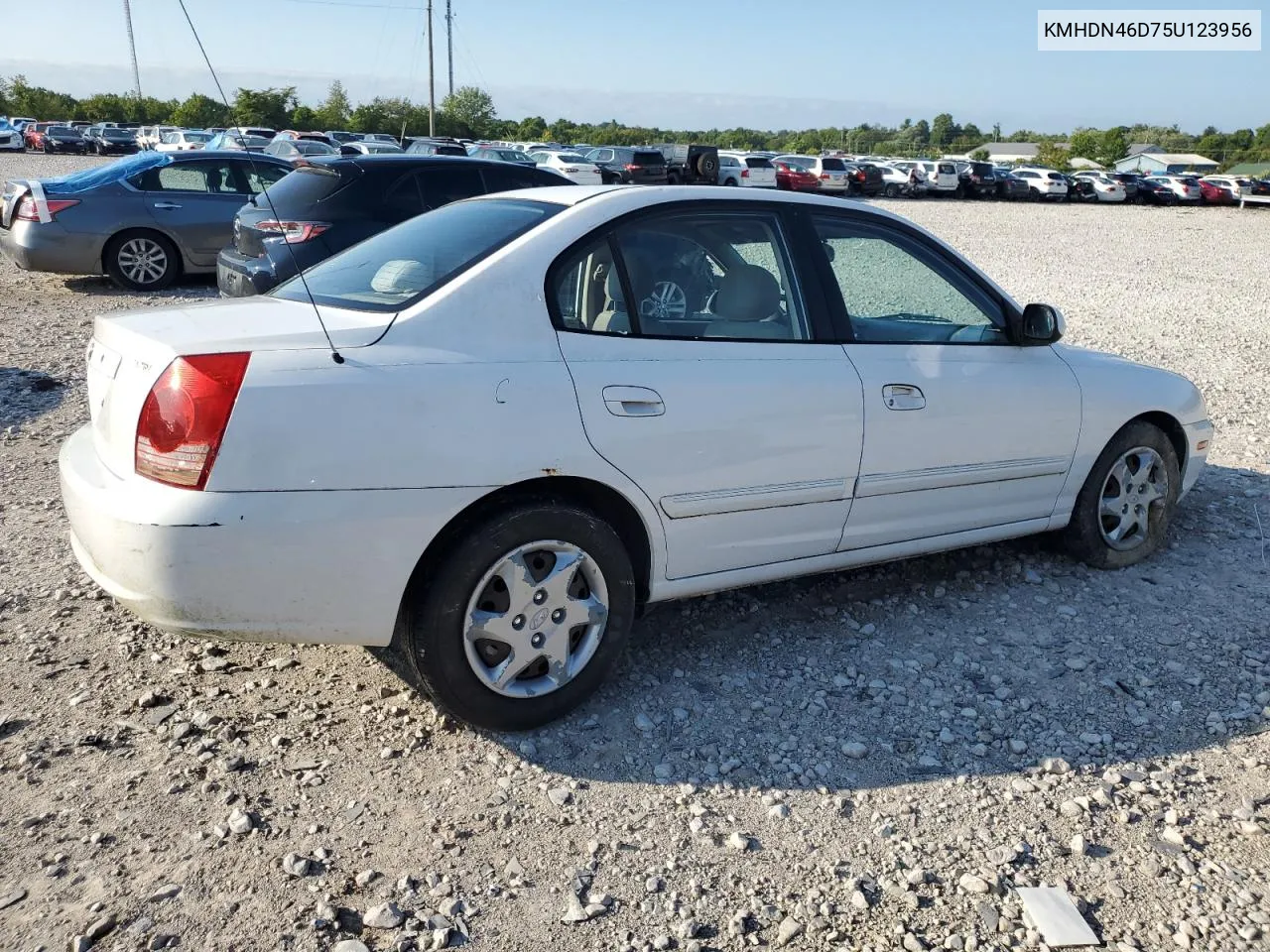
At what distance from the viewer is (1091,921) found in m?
2.62

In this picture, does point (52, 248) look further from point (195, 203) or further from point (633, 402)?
point (633, 402)

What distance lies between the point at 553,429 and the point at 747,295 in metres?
1.05

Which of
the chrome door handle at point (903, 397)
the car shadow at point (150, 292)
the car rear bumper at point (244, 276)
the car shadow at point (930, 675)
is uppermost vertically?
the chrome door handle at point (903, 397)

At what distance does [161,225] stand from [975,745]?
35.3 feet

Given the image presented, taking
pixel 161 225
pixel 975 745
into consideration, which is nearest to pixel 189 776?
pixel 975 745

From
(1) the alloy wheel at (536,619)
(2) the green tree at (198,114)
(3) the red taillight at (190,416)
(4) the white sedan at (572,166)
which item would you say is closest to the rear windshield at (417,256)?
(3) the red taillight at (190,416)

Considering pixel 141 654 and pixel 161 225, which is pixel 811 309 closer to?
pixel 141 654

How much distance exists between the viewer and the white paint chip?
8.37 feet

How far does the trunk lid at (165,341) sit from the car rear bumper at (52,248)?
875 cm

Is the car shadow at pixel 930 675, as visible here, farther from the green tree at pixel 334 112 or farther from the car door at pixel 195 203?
the green tree at pixel 334 112

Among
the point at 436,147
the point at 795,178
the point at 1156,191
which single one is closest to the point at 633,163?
the point at 436,147

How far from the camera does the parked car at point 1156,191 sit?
44.5 meters

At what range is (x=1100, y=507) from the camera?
4.73 metres

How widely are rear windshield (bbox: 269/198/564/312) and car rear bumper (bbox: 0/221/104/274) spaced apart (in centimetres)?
850
